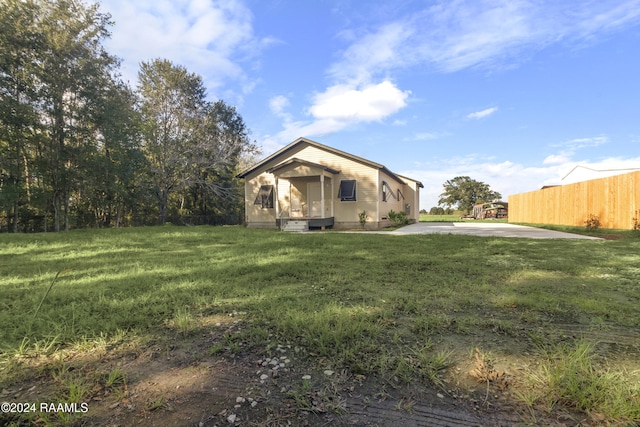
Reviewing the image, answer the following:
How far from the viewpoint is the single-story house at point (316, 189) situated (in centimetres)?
1511

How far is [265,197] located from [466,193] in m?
37.3

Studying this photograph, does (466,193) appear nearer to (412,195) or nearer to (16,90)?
(412,195)

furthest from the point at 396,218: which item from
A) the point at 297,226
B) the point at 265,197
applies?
the point at 265,197

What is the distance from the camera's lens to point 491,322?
2.46 m

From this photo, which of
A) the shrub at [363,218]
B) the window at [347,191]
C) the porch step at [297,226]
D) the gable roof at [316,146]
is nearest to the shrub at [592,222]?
the gable roof at [316,146]

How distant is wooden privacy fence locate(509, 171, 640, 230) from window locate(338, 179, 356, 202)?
10.3 m

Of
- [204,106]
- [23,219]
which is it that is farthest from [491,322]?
[204,106]

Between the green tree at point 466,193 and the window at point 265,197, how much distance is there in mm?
35076

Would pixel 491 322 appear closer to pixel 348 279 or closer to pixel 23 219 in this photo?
pixel 348 279

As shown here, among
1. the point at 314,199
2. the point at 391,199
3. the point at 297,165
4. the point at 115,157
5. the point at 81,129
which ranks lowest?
the point at 314,199

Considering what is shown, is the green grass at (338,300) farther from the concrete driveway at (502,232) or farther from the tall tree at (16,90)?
the tall tree at (16,90)

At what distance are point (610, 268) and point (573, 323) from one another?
327cm

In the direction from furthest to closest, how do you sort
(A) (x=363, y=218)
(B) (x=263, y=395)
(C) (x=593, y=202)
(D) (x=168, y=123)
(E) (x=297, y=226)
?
(D) (x=168, y=123) < (A) (x=363, y=218) < (E) (x=297, y=226) < (C) (x=593, y=202) < (B) (x=263, y=395)

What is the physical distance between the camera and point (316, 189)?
1628 centimetres
